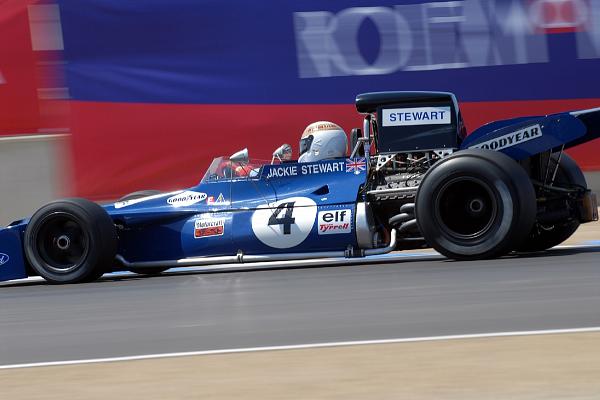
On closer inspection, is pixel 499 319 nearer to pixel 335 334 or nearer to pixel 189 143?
pixel 335 334

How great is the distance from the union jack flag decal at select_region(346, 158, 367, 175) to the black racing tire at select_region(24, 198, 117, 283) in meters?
2.00

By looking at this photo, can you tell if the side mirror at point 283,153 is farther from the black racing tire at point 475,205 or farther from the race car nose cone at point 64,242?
the race car nose cone at point 64,242

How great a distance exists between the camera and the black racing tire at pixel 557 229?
9.43 meters

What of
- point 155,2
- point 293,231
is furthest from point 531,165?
point 155,2

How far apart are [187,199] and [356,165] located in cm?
145

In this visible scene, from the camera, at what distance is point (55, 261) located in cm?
958

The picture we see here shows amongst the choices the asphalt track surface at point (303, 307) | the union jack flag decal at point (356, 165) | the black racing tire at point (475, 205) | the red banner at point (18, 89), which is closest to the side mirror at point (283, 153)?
the union jack flag decal at point (356, 165)

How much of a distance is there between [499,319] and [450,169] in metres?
2.60

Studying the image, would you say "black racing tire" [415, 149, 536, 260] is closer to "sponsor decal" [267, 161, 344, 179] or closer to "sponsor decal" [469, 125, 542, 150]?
"sponsor decal" [469, 125, 542, 150]

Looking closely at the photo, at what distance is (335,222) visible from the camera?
9055 millimetres

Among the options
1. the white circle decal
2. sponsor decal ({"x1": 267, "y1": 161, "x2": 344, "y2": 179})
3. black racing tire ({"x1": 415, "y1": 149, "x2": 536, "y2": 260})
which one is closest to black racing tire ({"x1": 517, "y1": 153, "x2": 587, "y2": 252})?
black racing tire ({"x1": 415, "y1": 149, "x2": 536, "y2": 260})

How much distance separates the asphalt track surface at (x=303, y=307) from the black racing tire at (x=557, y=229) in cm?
15

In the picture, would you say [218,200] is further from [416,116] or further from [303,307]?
[303,307]

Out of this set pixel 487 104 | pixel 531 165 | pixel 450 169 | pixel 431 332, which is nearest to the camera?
pixel 431 332
